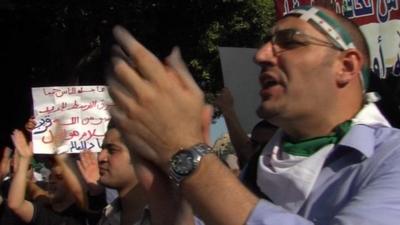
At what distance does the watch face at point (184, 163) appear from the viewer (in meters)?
1.30

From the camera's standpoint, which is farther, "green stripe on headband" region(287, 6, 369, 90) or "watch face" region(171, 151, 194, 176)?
"green stripe on headband" region(287, 6, 369, 90)

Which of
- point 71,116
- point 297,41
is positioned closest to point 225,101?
point 71,116

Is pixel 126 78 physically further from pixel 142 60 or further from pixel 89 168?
pixel 89 168

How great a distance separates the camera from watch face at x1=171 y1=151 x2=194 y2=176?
51.3 inches

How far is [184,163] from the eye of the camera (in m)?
1.30

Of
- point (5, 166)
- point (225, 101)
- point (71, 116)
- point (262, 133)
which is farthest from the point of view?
point (71, 116)

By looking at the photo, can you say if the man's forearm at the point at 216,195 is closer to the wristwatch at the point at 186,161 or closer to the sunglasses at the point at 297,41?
the wristwatch at the point at 186,161

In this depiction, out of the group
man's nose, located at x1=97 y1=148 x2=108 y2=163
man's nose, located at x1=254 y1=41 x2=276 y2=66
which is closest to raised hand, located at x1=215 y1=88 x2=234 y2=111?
man's nose, located at x1=97 y1=148 x2=108 y2=163

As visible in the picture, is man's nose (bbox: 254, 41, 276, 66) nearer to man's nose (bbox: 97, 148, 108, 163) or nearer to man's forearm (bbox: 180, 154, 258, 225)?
man's forearm (bbox: 180, 154, 258, 225)

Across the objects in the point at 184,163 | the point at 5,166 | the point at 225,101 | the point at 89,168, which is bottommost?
the point at 5,166

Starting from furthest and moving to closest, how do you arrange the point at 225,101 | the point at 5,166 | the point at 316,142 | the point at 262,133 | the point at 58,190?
the point at 5,166
the point at 58,190
the point at 225,101
the point at 262,133
the point at 316,142

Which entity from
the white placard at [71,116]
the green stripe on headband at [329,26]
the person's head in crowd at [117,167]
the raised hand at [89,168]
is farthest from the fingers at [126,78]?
the white placard at [71,116]

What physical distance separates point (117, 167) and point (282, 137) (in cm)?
180

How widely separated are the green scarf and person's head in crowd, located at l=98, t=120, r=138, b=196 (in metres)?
1.78
